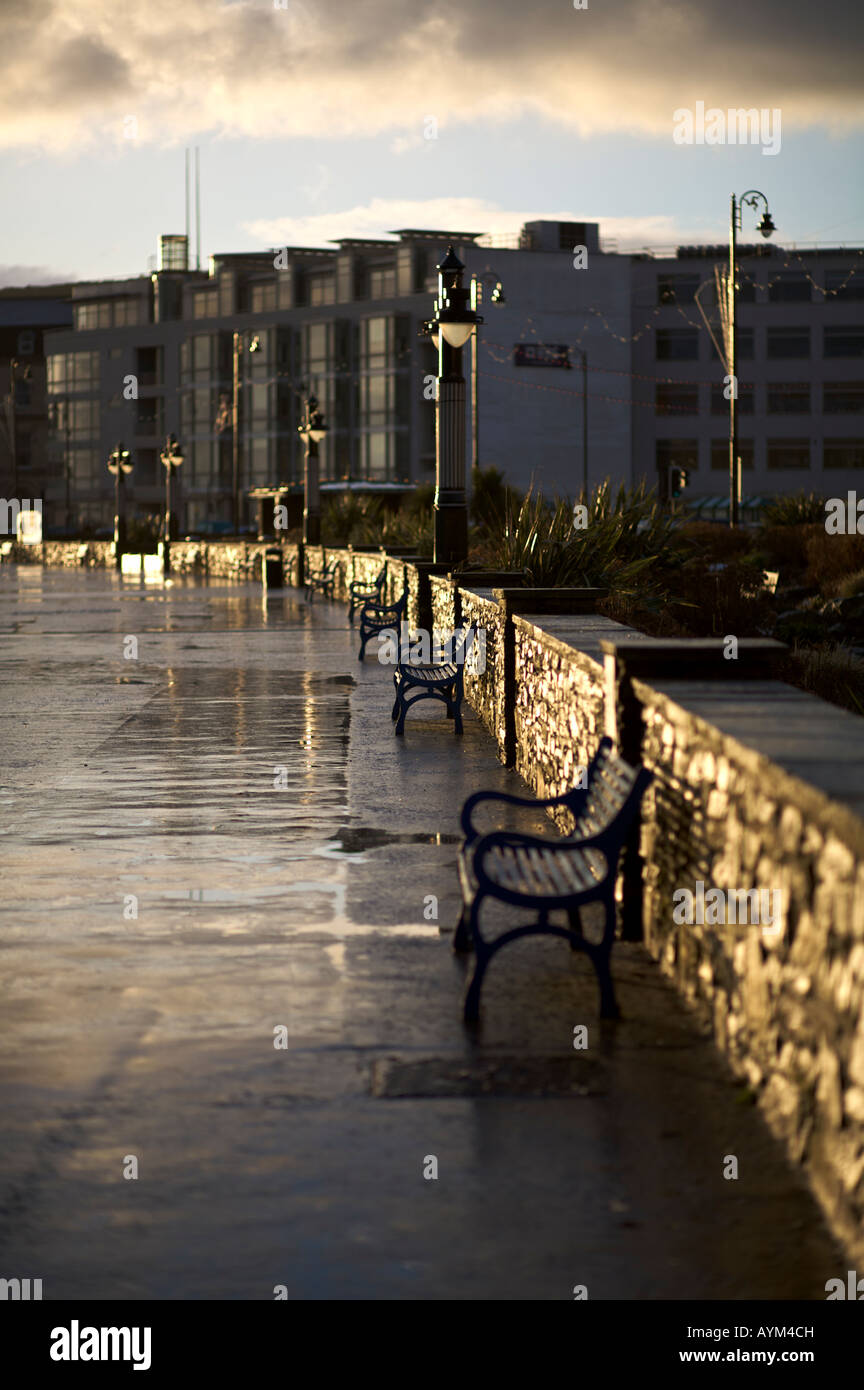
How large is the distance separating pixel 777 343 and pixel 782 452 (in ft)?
22.0

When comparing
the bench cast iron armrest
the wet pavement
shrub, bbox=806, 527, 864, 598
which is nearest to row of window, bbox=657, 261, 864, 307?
shrub, bbox=806, 527, 864, 598

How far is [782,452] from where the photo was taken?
10775 cm

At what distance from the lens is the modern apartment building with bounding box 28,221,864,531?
329ft

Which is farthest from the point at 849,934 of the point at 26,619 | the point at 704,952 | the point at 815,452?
the point at 815,452

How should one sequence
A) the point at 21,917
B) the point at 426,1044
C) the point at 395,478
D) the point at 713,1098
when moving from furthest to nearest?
1. the point at 395,478
2. the point at 21,917
3. the point at 426,1044
4. the point at 713,1098

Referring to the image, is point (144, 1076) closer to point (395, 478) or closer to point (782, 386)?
point (395, 478)

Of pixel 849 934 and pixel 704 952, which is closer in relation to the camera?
pixel 849 934

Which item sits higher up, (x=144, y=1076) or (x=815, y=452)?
(x=815, y=452)

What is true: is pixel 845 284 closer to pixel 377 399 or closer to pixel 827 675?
pixel 377 399

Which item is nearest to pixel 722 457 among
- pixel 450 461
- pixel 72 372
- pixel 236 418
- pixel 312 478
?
pixel 236 418
